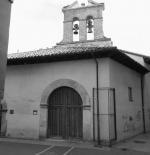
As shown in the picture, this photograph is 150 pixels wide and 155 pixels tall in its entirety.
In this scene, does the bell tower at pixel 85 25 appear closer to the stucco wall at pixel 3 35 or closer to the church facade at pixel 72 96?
the church facade at pixel 72 96

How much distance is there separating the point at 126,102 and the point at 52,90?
3914 millimetres

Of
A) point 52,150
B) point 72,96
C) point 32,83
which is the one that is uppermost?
point 32,83

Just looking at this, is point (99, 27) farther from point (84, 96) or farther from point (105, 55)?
point (84, 96)

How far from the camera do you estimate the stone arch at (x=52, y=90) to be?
7982 millimetres

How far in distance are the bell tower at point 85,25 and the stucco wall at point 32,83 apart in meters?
3.33

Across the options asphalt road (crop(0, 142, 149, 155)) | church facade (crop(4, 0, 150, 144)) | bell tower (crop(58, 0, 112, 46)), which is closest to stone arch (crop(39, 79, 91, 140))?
church facade (crop(4, 0, 150, 144))

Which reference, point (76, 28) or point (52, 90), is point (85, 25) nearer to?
point (76, 28)

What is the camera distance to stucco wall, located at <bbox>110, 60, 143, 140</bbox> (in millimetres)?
8656

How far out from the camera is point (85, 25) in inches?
453

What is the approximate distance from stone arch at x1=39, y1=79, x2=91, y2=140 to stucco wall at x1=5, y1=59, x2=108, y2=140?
130mm

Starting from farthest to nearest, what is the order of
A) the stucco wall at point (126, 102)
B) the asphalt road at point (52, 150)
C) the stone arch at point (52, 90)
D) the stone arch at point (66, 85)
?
the stucco wall at point (126, 102), the stone arch at point (66, 85), the stone arch at point (52, 90), the asphalt road at point (52, 150)

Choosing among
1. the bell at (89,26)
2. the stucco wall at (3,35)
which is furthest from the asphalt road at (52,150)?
the bell at (89,26)

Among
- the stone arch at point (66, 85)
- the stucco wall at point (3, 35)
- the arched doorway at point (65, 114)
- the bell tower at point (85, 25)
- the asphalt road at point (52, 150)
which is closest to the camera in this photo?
the stucco wall at point (3, 35)

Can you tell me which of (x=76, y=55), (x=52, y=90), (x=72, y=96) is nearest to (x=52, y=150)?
(x=72, y=96)
